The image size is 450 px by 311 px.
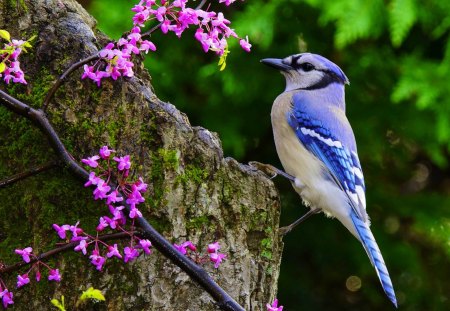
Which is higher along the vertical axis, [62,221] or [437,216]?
[62,221]

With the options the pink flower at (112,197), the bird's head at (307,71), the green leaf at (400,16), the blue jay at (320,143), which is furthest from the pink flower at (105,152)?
the green leaf at (400,16)

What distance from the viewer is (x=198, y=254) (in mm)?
2703

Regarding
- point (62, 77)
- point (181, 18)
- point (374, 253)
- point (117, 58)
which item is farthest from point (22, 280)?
point (374, 253)

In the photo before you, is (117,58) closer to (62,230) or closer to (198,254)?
(62,230)

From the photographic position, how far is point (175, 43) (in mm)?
4984

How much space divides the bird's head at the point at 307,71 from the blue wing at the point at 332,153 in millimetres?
280

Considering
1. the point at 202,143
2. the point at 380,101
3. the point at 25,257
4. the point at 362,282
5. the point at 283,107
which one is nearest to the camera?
the point at 25,257

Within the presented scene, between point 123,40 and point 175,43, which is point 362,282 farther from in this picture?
point 123,40

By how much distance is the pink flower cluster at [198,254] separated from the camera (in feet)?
8.32

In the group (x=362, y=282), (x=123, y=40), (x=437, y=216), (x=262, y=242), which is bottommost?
(x=362, y=282)

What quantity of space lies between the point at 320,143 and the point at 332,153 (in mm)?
78

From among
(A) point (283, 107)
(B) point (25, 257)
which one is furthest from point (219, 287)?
(A) point (283, 107)

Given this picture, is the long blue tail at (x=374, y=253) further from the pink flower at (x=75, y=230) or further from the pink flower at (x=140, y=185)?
the pink flower at (x=75, y=230)

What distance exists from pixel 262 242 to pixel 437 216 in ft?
8.24
